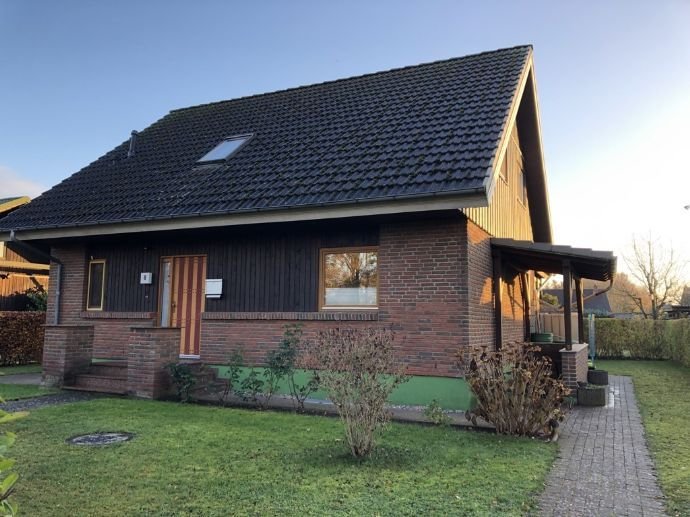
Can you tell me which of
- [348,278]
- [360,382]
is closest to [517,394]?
[360,382]

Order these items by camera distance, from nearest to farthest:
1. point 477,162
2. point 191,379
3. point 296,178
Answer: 1. point 477,162
2. point 191,379
3. point 296,178

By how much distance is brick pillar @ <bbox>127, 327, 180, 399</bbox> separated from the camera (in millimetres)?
9422

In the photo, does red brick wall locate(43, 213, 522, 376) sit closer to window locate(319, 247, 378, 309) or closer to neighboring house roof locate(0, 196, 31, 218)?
window locate(319, 247, 378, 309)

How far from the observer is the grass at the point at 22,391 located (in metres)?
9.32

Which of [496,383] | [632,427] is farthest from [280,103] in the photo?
[632,427]

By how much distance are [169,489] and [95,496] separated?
0.59m

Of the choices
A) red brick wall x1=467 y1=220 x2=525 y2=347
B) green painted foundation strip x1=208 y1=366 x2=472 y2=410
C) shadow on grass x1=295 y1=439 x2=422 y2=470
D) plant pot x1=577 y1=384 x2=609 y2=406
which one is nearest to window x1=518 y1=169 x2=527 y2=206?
red brick wall x1=467 y1=220 x2=525 y2=347

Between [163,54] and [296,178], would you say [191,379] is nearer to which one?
[296,178]

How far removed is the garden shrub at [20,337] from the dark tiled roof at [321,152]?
4.38m

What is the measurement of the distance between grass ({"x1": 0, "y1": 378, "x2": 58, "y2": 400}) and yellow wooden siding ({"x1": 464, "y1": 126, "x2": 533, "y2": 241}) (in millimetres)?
8508

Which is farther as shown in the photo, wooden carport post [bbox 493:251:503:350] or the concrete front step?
wooden carport post [bbox 493:251:503:350]

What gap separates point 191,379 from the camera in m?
→ 9.23

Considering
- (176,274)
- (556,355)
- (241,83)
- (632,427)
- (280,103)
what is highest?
(241,83)

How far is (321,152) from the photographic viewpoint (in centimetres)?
1099
